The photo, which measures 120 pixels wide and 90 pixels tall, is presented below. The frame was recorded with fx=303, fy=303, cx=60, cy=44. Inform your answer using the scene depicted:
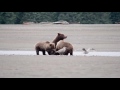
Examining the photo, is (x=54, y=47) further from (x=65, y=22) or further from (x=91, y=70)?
(x=65, y=22)

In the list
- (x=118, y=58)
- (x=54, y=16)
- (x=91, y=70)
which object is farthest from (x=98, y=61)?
(x=54, y=16)

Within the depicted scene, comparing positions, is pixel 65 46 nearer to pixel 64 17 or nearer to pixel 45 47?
pixel 45 47

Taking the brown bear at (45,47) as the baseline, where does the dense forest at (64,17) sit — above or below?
above

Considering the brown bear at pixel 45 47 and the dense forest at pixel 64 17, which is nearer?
the brown bear at pixel 45 47

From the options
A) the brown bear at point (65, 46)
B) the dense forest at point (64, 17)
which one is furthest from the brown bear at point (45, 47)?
the dense forest at point (64, 17)

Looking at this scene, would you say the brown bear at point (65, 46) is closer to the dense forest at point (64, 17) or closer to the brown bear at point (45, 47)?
the brown bear at point (45, 47)

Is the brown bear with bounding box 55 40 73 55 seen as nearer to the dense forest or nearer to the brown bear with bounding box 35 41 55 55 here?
the brown bear with bounding box 35 41 55 55

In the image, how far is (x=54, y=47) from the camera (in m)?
9.91

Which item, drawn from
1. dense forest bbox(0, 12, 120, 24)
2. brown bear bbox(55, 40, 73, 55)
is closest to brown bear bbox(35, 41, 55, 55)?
brown bear bbox(55, 40, 73, 55)

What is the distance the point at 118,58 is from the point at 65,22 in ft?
108
